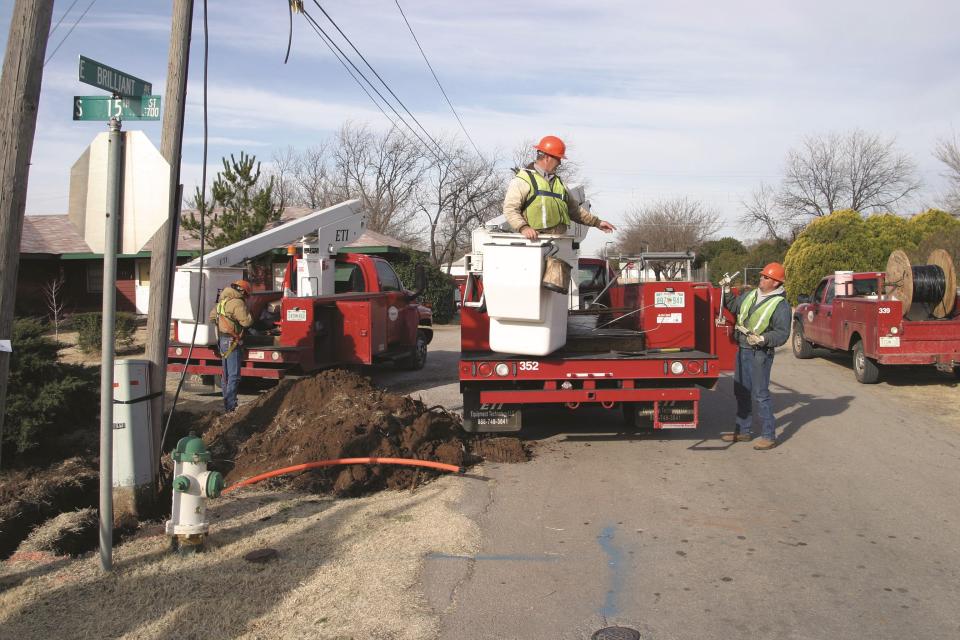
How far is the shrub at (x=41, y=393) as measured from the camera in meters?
7.70

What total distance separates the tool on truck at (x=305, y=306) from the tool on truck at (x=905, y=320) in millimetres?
7539

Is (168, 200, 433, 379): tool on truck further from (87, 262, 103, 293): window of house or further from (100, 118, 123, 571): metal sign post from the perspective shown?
(87, 262, 103, 293): window of house

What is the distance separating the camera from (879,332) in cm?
1319

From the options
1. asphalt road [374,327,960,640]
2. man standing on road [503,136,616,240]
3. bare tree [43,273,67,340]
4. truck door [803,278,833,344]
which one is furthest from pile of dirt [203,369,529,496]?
bare tree [43,273,67,340]

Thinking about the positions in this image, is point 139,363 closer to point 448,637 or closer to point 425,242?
point 448,637

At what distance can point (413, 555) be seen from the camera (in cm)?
527

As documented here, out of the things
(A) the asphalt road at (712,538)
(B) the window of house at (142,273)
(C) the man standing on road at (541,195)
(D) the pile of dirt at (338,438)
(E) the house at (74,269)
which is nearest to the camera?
(A) the asphalt road at (712,538)

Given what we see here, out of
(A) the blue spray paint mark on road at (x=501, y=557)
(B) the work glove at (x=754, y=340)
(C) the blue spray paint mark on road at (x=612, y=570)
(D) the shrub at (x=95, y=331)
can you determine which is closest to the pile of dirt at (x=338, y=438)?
(A) the blue spray paint mark on road at (x=501, y=557)

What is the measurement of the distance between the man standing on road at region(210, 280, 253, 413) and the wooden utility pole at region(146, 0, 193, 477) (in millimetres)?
4024

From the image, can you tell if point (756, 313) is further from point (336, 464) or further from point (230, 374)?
point (230, 374)

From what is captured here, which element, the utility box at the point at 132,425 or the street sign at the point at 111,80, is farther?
the utility box at the point at 132,425

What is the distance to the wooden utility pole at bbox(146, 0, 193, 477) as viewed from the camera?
20.3 ft

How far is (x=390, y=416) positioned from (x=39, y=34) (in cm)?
460

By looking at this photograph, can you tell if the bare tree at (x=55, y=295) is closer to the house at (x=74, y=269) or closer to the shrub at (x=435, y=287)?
the house at (x=74, y=269)
